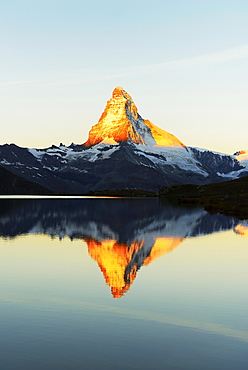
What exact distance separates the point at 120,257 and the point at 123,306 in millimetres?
20411

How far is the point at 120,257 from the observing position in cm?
4800

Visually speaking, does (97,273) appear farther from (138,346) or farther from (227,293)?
(138,346)

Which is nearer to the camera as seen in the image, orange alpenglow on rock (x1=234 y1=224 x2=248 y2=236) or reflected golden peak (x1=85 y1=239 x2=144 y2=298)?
reflected golden peak (x1=85 y1=239 x2=144 y2=298)

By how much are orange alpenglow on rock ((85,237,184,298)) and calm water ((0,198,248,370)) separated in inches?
3.9

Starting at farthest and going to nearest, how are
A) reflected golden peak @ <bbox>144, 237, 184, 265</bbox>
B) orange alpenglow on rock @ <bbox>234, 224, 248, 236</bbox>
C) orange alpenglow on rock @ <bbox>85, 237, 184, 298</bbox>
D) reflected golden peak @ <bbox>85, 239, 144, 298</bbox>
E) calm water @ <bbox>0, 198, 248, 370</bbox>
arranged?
1. orange alpenglow on rock @ <bbox>234, 224, 248, 236</bbox>
2. reflected golden peak @ <bbox>144, 237, 184, 265</bbox>
3. orange alpenglow on rock @ <bbox>85, 237, 184, 298</bbox>
4. reflected golden peak @ <bbox>85, 239, 144, 298</bbox>
5. calm water @ <bbox>0, 198, 248, 370</bbox>

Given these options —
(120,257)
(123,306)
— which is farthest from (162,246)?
(123,306)

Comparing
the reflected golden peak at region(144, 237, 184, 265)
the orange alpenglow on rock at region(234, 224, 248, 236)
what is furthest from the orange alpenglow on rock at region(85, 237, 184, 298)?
the orange alpenglow on rock at region(234, 224, 248, 236)

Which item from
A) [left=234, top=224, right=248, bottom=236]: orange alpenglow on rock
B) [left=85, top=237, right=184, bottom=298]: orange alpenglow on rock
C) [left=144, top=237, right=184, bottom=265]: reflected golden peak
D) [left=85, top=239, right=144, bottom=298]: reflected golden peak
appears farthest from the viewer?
[left=234, top=224, right=248, bottom=236]: orange alpenglow on rock

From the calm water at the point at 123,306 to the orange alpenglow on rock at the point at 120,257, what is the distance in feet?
0.33

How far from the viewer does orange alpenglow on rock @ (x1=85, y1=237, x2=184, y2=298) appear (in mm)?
35291

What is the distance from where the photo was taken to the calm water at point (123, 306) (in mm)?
19234

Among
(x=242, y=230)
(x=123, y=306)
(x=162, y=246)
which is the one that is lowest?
(x=162, y=246)

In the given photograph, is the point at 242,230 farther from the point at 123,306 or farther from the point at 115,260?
the point at 123,306

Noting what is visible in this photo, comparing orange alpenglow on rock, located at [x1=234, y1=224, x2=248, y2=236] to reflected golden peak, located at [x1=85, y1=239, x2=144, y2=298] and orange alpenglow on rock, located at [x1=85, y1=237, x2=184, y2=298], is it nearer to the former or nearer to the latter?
orange alpenglow on rock, located at [x1=85, y1=237, x2=184, y2=298]
